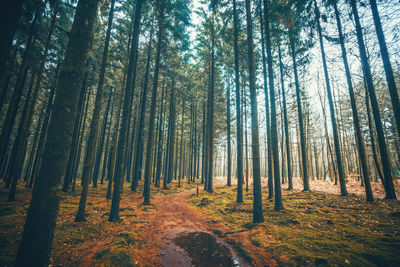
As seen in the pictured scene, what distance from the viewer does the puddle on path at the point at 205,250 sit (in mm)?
4836

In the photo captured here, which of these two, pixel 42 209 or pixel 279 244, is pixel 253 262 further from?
pixel 42 209

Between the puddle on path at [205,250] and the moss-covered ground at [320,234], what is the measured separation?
52 cm

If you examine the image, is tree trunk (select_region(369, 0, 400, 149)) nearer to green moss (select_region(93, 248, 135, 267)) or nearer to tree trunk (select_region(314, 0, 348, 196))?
tree trunk (select_region(314, 0, 348, 196))

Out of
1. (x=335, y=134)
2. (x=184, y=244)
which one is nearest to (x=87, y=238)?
(x=184, y=244)

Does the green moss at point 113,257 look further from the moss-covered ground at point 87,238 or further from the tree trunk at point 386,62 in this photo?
the tree trunk at point 386,62

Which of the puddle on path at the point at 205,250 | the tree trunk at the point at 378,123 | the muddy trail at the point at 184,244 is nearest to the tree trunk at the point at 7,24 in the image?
the muddy trail at the point at 184,244

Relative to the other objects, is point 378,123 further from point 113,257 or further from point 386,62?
point 113,257

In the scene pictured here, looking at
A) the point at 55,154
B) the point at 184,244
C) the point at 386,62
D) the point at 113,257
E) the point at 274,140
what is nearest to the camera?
the point at 55,154

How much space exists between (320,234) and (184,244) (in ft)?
17.8

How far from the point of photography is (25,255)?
236 centimetres

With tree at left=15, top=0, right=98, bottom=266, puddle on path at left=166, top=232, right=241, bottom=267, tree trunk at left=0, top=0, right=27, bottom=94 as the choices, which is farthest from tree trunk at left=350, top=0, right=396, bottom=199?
tree trunk at left=0, top=0, right=27, bottom=94

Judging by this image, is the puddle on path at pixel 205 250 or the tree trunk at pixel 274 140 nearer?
the puddle on path at pixel 205 250

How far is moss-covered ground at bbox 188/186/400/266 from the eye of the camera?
14.9 ft

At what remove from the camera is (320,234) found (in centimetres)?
600
